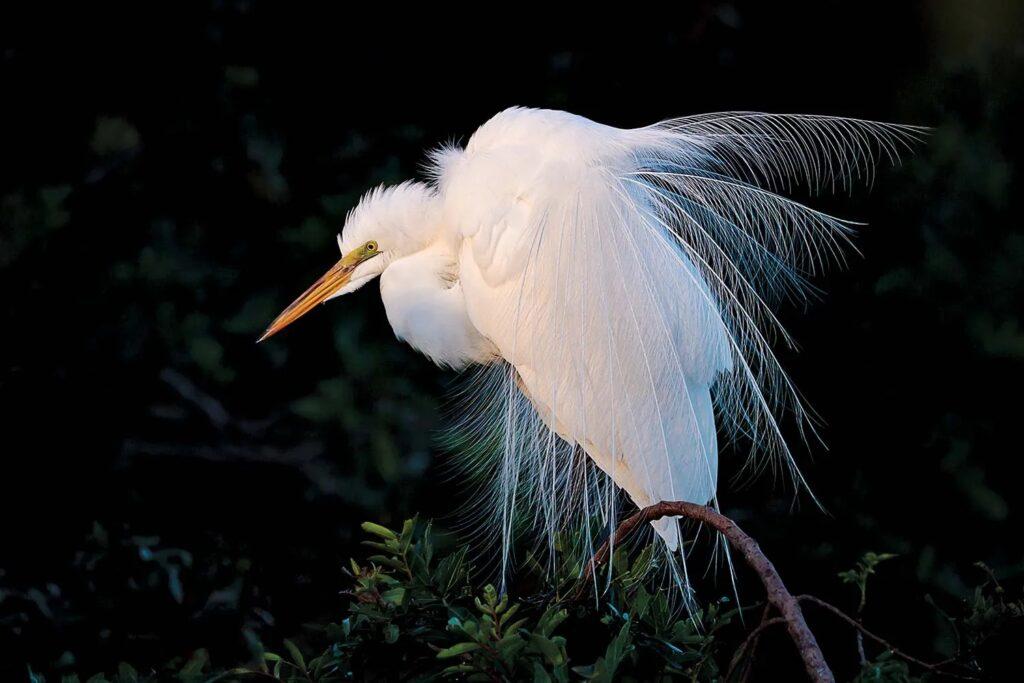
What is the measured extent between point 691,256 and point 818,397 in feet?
3.58

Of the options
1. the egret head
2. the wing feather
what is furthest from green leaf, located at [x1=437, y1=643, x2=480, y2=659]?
the egret head

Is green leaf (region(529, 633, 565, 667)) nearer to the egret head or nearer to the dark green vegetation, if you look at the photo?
the dark green vegetation

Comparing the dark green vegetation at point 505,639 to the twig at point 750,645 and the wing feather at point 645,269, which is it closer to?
the twig at point 750,645

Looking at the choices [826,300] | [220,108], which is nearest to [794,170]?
[826,300]

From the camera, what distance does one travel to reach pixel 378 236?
2229mm

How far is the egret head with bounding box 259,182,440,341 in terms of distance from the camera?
7.22 feet

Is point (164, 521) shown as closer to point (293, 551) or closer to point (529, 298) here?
point (293, 551)

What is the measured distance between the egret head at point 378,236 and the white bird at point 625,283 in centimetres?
7

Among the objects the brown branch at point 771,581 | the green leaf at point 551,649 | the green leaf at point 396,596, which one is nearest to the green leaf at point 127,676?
the green leaf at point 396,596

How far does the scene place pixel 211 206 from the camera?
2898 millimetres

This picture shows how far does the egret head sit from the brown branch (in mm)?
1228

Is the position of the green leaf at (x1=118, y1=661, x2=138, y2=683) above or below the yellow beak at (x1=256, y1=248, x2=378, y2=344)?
below

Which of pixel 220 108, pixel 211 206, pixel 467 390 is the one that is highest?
pixel 220 108

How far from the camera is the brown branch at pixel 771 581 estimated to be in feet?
2.72
